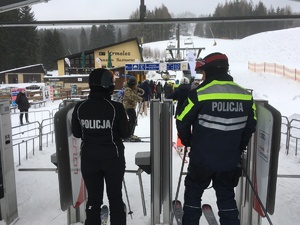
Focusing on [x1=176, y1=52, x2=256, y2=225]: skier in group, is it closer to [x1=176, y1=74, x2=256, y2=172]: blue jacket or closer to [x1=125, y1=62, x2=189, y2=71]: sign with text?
[x1=176, y1=74, x2=256, y2=172]: blue jacket

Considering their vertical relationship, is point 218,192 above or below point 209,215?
above

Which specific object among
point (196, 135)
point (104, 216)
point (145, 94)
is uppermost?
point (196, 135)

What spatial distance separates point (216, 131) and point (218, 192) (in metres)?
0.60

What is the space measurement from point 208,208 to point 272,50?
5565 cm

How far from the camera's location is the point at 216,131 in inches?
95.6

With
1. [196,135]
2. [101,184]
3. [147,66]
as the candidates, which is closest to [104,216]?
[101,184]

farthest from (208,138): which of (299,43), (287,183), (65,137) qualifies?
(299,43)

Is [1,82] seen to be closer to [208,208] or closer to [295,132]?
[295,132]

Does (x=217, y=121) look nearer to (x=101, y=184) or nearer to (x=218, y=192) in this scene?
(x=218, y=192)

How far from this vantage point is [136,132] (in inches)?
391

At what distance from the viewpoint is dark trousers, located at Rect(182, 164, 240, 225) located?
2.58 metres

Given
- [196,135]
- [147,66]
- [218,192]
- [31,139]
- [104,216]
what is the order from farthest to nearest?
1. [147,66]
2. [31,139]
3. [104,216]
4. [218,192]
5. [196,135]

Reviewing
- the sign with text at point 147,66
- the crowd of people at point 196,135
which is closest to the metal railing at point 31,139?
the crowd of people at point 196,135

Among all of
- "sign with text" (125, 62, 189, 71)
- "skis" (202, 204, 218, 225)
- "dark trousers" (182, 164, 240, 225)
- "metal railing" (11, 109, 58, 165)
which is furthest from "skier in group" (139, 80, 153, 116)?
"dark trousers" (182, 164, 240, 225)
